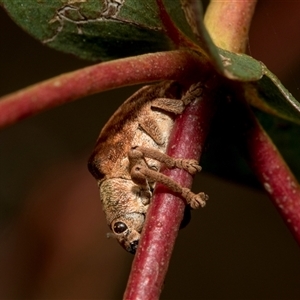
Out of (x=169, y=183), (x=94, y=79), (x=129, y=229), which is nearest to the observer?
(x=94, y=79)

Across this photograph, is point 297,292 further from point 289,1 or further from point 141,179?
point 141,179

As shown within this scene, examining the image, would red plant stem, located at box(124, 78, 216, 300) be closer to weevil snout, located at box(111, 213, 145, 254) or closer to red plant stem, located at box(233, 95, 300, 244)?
red plant stem, located at box(233, 95, 300, 244)

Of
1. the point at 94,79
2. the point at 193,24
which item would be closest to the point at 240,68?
the point at 193,24

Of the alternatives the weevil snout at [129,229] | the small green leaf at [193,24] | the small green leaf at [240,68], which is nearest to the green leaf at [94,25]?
the small green leaf at [193,24]

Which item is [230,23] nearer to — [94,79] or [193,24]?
[193,24]

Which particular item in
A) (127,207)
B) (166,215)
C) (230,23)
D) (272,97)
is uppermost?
(230,23)

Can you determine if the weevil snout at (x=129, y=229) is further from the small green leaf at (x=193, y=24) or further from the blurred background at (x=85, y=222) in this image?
the blurred background at (x=85, y=222)
